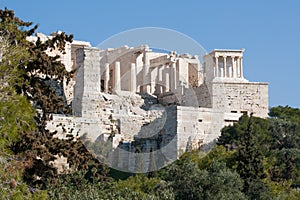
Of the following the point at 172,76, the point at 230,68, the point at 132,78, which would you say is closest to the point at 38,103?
the point at 132,78

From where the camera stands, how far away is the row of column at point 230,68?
43562 mm

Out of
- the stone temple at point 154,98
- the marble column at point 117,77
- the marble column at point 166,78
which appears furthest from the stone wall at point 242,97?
the marble column at point 117,77

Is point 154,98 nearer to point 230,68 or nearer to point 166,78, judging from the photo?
point 166,78

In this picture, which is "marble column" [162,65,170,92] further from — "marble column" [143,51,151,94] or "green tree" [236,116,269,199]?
"green tree" [236,116,269,199]

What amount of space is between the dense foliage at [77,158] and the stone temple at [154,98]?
4.98 ft

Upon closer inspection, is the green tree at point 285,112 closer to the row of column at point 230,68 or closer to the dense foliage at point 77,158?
the row of column at point 230,68

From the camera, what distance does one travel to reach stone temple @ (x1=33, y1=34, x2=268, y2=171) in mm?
33562

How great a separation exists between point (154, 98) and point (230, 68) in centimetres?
505

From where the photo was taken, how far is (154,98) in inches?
1656

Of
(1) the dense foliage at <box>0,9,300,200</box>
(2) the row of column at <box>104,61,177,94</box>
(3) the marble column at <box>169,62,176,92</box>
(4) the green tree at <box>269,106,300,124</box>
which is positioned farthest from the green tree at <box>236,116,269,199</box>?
(4) the green tree at <box>269,106,300,124</box>

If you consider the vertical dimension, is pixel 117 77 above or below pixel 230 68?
below

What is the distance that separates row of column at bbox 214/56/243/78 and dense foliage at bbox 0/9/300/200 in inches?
208

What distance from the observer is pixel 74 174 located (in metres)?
23.5

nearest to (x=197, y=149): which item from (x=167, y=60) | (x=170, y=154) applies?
(x=170, y=154)
